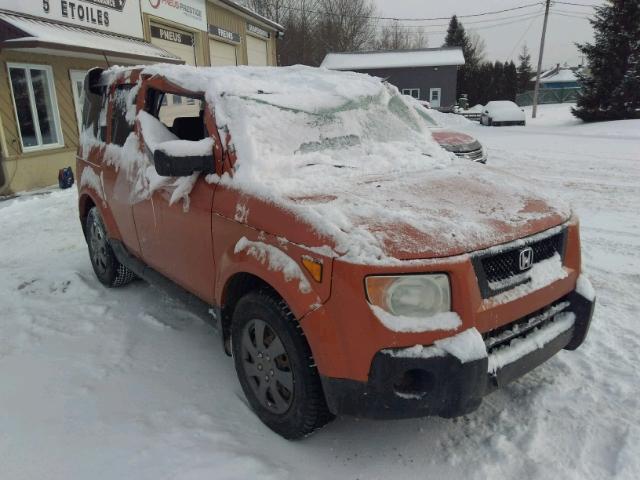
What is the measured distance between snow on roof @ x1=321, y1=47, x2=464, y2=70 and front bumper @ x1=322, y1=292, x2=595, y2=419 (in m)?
40.6

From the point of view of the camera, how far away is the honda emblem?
2.50 m

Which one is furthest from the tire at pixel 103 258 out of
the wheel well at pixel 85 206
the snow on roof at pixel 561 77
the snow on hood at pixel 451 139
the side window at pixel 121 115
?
the snow on roof at pixel 561 77

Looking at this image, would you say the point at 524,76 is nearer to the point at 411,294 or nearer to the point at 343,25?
the point at 343,25

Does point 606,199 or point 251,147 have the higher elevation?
point 251,147

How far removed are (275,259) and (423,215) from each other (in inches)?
29.6

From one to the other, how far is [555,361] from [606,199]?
5.60 m

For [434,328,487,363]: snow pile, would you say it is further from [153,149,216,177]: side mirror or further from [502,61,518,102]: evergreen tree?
[502,61,518,102]: evergreen tree

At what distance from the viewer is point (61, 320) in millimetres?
4191

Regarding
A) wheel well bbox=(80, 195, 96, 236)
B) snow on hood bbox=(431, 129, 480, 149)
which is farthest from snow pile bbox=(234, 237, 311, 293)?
snow on hood bbox=(431, 129, 480, 149)

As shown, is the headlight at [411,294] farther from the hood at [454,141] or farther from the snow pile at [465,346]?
the hood at [454,141]

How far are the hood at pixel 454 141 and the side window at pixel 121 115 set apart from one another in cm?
593

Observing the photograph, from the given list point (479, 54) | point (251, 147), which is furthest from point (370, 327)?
point (479, 54)

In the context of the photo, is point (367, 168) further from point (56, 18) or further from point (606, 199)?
point (56, 18)

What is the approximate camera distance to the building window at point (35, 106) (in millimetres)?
10227
